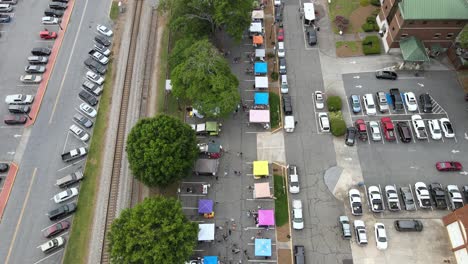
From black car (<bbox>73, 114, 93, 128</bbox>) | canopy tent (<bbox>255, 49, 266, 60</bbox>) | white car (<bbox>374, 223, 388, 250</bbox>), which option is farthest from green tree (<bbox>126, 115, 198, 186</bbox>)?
white car (<bbox>374, 223, 388, 250</bbox>)

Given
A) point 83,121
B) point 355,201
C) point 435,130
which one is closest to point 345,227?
point 355,201

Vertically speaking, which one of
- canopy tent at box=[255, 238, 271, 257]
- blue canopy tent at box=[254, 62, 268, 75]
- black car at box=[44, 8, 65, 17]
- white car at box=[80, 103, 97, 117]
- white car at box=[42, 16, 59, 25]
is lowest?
canopy tent at box=[255, 238, 271, 257]

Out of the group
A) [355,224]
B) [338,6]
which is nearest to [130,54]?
[338,6]

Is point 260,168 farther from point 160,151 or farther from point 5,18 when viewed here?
point 5,18

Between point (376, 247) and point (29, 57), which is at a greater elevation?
point (29, 57)

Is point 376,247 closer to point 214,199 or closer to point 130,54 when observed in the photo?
point 214,199

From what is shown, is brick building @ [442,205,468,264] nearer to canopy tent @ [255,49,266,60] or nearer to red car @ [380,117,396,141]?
red car @ [380,117,396,141]
